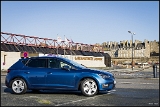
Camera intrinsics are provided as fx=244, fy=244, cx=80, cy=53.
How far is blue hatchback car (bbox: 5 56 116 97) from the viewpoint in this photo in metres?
8.47

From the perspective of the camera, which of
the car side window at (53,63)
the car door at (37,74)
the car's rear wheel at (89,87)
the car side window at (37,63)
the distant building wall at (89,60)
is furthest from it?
the distant building wall at (89,60)

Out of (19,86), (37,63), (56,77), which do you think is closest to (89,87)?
(56,77)

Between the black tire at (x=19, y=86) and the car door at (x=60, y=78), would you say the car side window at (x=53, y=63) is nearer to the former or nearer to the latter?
the car door at (x=60, y=78)

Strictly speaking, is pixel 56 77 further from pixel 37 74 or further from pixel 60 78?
pixel 37 74

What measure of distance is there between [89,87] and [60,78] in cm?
107

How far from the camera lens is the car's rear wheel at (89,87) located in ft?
27.8

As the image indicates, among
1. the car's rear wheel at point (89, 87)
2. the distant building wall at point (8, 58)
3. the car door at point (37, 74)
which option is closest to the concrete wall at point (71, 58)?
the distant building wall at point (8, 58)

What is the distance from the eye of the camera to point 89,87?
8.48 meters

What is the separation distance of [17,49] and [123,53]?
131 meters

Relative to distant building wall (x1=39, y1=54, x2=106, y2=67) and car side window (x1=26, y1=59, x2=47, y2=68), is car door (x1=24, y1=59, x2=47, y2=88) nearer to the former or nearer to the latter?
car side window (x1=26, y1=59, x2=47, y2=68)

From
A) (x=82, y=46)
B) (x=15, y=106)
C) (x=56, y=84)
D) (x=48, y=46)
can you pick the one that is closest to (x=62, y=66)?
(x=56, y=84)

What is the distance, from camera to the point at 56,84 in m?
8.67

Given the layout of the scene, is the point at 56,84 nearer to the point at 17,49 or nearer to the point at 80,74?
the point at 80,74

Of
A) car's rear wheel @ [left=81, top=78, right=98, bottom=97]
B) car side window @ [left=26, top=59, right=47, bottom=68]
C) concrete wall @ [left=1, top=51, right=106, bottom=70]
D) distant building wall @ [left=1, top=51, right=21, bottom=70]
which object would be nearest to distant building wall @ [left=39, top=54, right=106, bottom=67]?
concrete wall @ [left=1, top=51, right=106, bottom=70]
